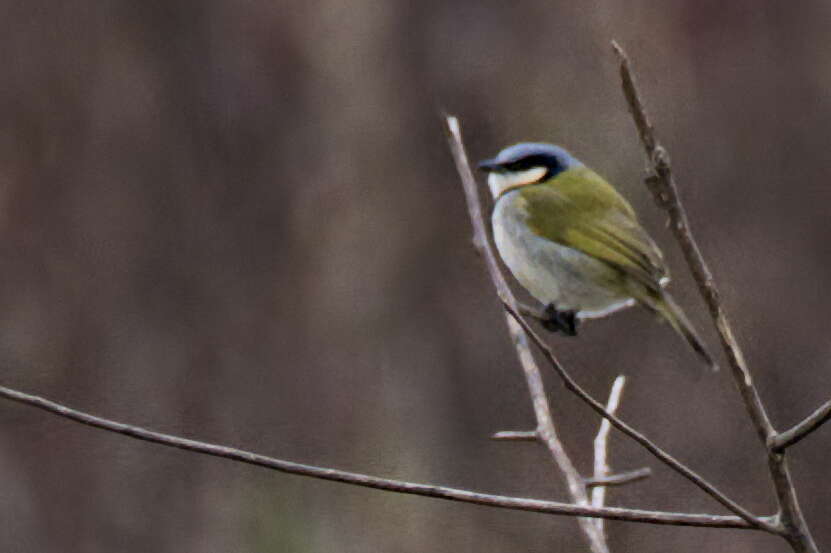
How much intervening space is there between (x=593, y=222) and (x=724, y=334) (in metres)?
2.23

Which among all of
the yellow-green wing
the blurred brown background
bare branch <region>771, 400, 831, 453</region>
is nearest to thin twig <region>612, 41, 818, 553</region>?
bare branch <region>771, 400, 831, 453</region>

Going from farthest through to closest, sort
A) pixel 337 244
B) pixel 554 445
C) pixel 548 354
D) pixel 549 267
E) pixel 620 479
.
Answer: pixel 337 244
pixel 549 267
pixel 554 445
pixel 620 479
pixel 548 354

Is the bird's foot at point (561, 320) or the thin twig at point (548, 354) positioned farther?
the bird's foot at point (561, 320)

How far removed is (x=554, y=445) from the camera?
1.93 metres

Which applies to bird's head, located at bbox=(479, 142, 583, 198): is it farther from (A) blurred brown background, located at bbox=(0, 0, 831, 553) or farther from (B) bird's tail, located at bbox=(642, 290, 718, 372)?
(A) blurred brown background, located at bbox=(0, 0, 831, 553)

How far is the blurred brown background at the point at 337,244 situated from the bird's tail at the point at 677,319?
348 centimetres

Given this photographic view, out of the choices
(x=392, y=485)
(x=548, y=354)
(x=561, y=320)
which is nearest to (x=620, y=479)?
(x=548, y=354)

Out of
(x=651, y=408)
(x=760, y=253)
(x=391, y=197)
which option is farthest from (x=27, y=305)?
(x=760, y=253)

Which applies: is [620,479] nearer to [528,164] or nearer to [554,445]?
[554,445]

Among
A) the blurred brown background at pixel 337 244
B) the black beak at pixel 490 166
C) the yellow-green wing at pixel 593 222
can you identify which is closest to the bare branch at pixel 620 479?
the yellow-green wing at pixel 593 222

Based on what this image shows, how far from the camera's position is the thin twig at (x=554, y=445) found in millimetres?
1780

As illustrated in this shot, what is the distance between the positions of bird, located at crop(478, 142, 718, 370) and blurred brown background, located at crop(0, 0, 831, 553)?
3.21 meters

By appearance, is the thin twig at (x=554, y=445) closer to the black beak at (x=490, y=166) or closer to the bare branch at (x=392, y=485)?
the bare branch at (x=392, y=485)

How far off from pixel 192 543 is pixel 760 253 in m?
2.82
